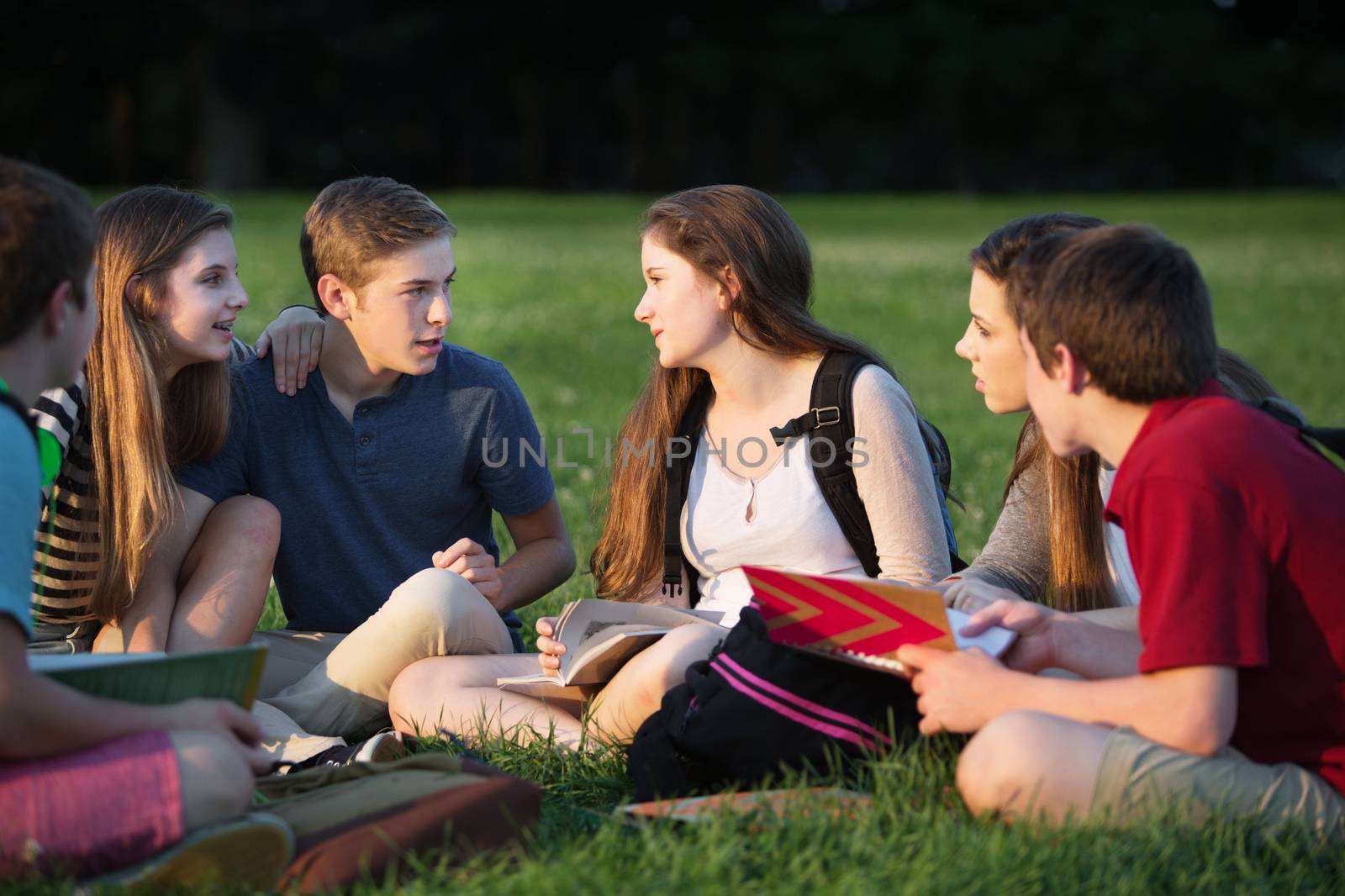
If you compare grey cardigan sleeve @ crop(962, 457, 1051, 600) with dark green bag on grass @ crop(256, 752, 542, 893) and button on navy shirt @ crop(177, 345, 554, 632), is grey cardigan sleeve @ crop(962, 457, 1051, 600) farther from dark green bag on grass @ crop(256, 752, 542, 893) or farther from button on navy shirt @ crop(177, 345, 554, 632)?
dark green bag on grass @ crop(256, 752, 542, 893)

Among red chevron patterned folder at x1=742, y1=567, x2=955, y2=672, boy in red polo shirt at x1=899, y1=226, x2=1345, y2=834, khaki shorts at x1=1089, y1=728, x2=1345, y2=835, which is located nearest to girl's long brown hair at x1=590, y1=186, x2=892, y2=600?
red chevron patterned folder at x1=742, y1=567, x2=955, y2=672

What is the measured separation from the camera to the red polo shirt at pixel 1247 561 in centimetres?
264

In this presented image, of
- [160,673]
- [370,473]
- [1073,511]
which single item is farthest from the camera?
[370,473]

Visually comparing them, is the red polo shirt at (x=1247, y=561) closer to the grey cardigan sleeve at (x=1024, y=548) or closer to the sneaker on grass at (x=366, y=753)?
the grey cardigan sleeve at (x=1024, y=548)

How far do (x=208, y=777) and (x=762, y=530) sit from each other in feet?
6.09

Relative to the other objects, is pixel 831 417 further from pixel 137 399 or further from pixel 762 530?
pixel 137 399

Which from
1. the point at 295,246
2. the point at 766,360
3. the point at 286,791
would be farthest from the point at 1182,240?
the point at 286,791

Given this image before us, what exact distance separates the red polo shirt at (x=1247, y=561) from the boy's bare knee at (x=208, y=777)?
5.45 ft

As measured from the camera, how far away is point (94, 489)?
3934 mm

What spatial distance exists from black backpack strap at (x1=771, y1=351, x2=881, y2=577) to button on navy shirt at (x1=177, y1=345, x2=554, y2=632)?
2.95 feet

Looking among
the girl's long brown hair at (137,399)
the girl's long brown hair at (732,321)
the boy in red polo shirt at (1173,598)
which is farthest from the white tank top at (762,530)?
the girl's long brown hair at (137,399)

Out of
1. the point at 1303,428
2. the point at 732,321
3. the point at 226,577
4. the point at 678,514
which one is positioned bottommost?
the point at 226,577

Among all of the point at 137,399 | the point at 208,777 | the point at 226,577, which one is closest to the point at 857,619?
the point at 208,777

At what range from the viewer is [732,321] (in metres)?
4.26
